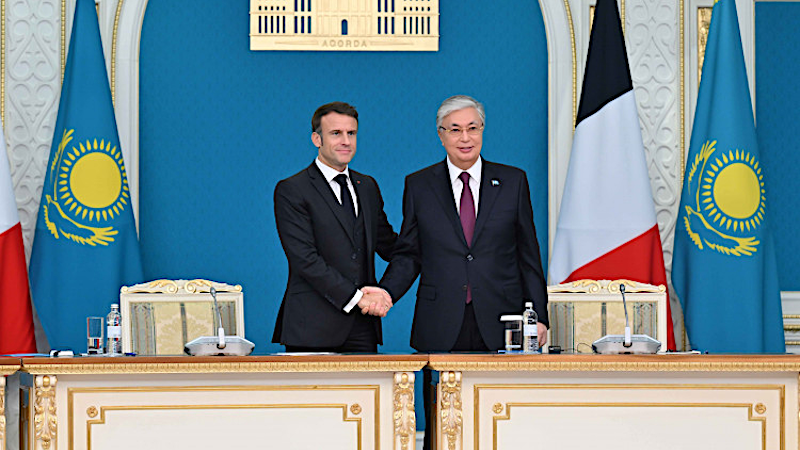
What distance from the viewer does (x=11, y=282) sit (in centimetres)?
455

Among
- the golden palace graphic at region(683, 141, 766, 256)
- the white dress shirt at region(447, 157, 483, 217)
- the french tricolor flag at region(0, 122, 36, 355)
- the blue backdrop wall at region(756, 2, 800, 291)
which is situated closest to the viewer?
the white dress shirt at region(447, 157, 483, 217)

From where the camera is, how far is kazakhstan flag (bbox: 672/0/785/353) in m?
4.63

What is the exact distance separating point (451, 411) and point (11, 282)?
2.61 metres

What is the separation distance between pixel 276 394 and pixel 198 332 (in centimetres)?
116

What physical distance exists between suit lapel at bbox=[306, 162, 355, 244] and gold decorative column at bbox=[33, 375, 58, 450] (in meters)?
1.23

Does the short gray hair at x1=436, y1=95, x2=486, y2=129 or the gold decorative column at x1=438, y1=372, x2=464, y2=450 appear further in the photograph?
the short gray hair at x1=436, y1=95, x2=486, y2=129

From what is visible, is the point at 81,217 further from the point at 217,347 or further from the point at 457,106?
the point at 457,106

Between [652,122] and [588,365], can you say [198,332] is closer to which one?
[588,365]

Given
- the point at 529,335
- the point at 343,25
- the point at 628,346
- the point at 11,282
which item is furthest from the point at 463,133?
the point at 11,282

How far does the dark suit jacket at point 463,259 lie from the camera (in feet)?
11.6

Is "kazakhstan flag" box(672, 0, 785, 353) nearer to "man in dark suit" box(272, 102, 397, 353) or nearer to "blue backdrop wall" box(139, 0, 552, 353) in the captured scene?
"blue backdrop wall" box(139, 0, 552, 353)

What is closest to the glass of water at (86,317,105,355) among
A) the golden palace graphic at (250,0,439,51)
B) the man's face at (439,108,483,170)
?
the man's face at (439,108,483,170)

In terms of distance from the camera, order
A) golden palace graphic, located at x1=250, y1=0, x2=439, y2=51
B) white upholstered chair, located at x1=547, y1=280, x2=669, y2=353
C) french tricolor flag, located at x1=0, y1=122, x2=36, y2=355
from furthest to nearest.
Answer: golden palace graphic, located at x1=250, y1=0, x2=439, y2=51 < french tricolor flag, located at x1=0, y1=122, x2=36, y2=355 < white upholstered chair, located at x1=547, y1=280, x2=669, y2=353

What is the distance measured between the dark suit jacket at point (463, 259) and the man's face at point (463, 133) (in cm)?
11
